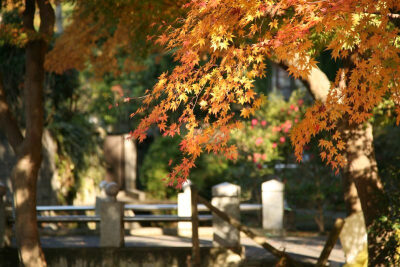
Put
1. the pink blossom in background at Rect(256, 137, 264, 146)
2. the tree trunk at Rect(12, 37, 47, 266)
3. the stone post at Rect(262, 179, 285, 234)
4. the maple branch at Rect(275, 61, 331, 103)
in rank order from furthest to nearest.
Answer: the pink blossom in background at Rect(256, 137, 264, 146)
the stone post at Rect(262, 179, 285, 234)
the tree trunk at Rect(12, 37, 47, 266)
the maple branch at Rect(275, 61, 331, 103)

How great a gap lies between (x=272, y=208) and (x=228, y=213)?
3899 mm

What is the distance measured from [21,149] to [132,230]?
5.71m

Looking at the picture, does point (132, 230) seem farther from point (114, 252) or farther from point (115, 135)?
point (115, 135)

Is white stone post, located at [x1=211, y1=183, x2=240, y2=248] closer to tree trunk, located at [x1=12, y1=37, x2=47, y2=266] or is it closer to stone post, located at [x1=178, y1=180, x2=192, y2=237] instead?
stone post, located at [x1=178, y1=180, x2=192, y2=237]

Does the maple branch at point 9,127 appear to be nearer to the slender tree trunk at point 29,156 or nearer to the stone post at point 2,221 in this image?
the slender tree trunk at point 29,156

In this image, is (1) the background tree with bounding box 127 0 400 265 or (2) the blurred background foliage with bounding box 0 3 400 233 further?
(2) the blurred background foliage with bounding box 0 3 400 233

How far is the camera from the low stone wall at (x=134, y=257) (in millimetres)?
12297

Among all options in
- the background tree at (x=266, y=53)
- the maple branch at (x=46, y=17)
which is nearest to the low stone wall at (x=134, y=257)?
the background tree at (x=266, y=53)

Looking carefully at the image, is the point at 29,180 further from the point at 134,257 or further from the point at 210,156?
the point at 210,156

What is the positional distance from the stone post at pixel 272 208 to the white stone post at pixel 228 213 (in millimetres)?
3654

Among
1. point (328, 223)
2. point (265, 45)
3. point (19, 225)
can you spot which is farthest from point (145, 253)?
point (328, 223)

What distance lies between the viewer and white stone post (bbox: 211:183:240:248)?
12.6 m

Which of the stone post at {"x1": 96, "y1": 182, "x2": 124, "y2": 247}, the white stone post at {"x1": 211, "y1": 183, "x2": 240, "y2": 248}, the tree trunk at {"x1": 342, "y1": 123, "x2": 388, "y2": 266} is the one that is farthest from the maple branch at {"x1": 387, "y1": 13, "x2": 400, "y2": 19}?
the stone post at {"x1": 96, "y1": 182, "x2": 124, "y2": 247}

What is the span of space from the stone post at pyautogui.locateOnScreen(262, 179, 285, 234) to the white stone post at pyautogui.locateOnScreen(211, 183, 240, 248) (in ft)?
12.0
